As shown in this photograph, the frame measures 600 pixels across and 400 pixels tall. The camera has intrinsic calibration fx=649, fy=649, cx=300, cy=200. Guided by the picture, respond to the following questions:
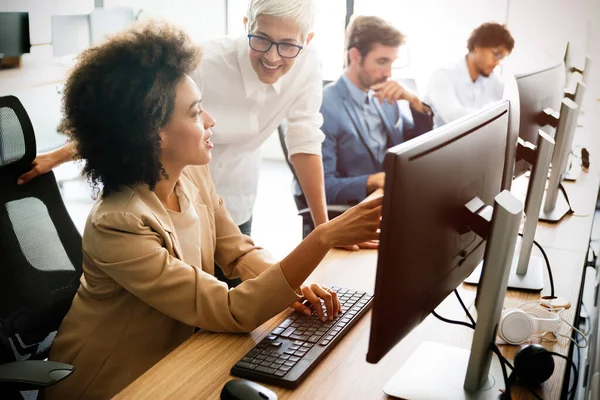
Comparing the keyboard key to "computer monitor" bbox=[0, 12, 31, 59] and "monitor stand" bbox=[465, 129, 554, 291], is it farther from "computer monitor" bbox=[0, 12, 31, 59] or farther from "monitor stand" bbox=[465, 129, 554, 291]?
"computer monitor" bbox=[0, 12, 31, 59]

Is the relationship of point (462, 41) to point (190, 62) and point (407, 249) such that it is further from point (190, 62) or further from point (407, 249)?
point (407, 249)

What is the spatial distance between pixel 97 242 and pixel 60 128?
0.29m

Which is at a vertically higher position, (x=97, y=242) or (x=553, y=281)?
(x=97, y=242)

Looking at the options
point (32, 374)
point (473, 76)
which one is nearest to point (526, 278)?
point (32, 374)

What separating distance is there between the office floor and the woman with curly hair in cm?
154

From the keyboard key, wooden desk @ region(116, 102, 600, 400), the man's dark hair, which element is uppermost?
the man's dark hair

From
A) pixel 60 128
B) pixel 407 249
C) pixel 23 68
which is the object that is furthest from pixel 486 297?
pixel 23 68

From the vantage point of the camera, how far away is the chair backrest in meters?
1.33

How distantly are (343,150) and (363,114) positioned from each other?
218 mm

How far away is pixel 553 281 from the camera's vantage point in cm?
154

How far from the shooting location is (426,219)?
86cm

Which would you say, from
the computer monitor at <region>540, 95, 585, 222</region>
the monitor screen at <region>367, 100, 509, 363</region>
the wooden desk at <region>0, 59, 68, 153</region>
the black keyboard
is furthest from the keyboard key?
the wooden desk at <region>0, 59, 68, 153</region>

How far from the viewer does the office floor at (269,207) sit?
295 centimetres

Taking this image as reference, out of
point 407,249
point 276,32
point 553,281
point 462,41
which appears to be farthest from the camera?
point 462,41
